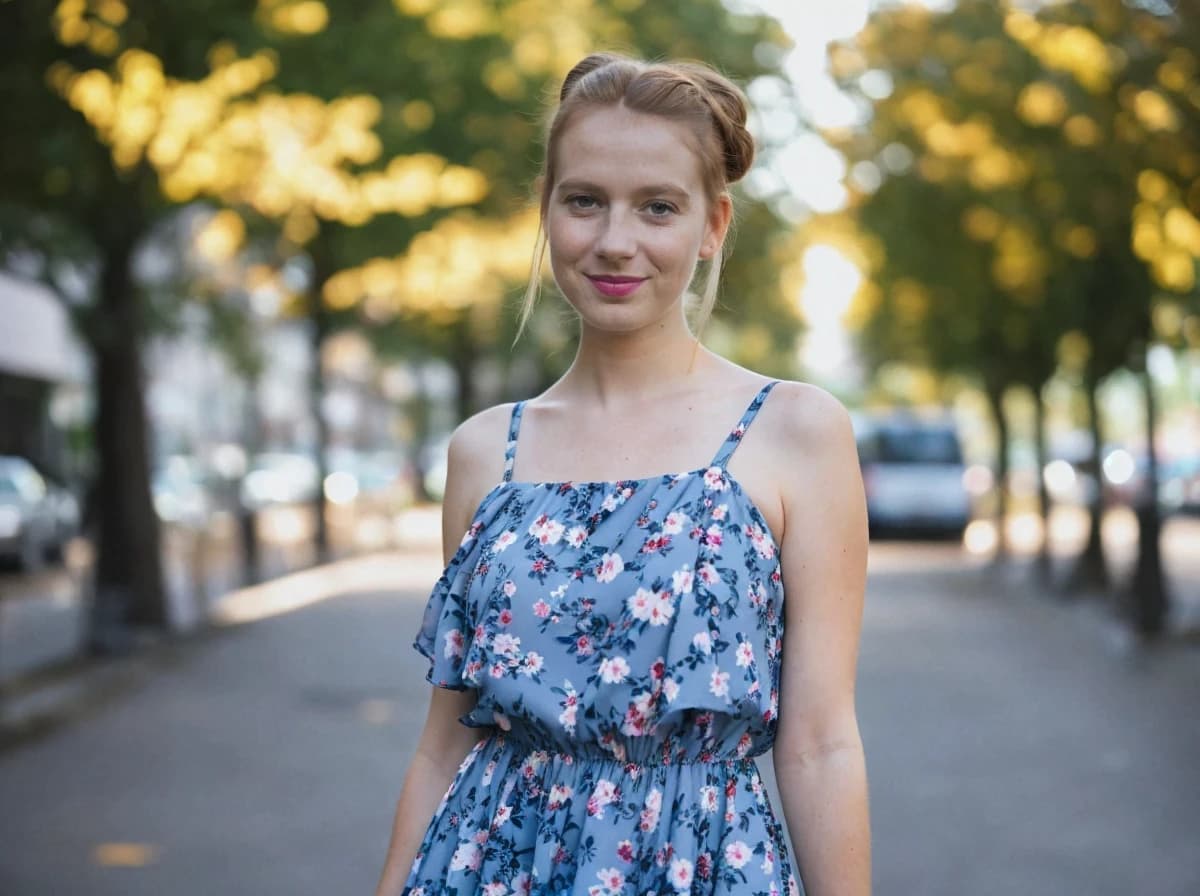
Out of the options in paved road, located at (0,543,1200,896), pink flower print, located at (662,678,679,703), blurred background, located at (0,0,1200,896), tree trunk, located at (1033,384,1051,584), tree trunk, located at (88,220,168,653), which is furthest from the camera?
tree trunk, located at (1033,384,1051,584)

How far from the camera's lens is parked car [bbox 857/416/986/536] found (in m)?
33.0

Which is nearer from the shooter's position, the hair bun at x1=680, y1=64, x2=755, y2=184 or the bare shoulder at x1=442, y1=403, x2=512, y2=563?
the hair bun at x1=680, y1=64, x2=755, y2=184

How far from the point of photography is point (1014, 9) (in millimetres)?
16984

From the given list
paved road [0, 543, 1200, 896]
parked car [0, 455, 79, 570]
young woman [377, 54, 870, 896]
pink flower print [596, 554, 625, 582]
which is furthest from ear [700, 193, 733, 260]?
parked car [0, 455, 79, 570]

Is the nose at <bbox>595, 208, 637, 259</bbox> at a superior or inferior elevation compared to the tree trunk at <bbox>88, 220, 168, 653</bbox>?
superior

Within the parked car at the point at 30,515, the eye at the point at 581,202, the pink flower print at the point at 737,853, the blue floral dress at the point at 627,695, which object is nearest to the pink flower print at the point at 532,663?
the blue floral dress at the point at 627,695

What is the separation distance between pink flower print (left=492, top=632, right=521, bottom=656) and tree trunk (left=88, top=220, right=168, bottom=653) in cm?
1472

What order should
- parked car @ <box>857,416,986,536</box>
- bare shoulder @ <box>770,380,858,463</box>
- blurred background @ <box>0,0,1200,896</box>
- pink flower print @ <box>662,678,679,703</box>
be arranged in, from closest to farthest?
pink flower print @ <box>662,678,679,703</box>
bare shoulder @ <box>770,380,858,463</box>
blurred background @ <box>0,0,1200,896</box>
parked car @ <box>857,416,986,536</box>

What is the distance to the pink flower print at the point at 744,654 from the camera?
2.38 m

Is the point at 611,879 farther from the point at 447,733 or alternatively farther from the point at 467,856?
the point at 447,733

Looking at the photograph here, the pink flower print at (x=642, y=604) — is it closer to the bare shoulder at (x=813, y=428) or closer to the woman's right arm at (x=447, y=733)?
the bare shoulder at (x=813, y=428)

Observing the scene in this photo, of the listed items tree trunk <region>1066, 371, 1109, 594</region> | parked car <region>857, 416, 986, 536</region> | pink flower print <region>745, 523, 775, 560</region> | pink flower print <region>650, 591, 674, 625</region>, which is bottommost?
parked car <region>857, 416, 986, 536</region>

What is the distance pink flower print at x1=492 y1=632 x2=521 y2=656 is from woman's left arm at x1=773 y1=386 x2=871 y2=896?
35 centimetres

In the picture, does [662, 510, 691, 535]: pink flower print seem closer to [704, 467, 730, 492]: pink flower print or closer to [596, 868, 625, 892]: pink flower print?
[704, 467, 730, 492]: pink flower print
